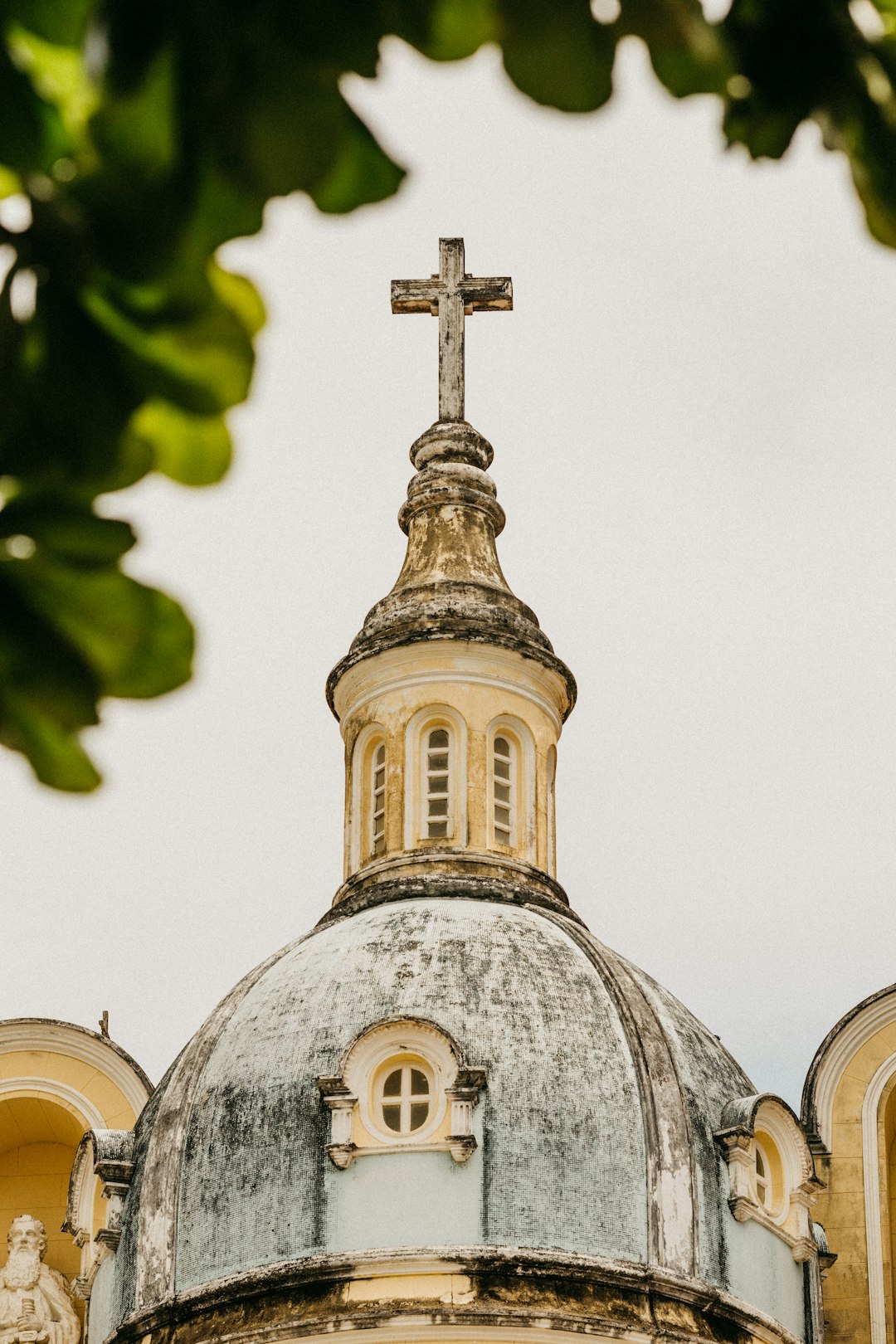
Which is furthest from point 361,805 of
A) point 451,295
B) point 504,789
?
point 451,295

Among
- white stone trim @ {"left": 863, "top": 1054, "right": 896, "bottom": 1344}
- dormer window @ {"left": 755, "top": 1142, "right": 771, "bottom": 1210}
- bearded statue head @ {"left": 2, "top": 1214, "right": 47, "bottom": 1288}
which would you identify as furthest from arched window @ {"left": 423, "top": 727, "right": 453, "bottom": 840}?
bearded statue head @ {"left": 2, "top": 1214, "right": 47, "bottom": 1288}

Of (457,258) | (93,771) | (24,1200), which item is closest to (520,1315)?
(24,1200)

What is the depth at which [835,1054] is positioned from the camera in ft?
67.5

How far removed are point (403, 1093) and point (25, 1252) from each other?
4.11 meters

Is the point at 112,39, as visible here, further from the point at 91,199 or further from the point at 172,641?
the point at 172,641

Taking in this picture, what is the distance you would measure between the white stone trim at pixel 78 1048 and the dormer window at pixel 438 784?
3.21m

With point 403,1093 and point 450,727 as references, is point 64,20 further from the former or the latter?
point 450,727

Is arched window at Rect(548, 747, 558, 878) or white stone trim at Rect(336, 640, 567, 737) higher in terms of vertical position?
white stone trim at Rect(336, 640, 567, 737)

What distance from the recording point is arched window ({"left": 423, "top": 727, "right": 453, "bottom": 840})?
2111 cm

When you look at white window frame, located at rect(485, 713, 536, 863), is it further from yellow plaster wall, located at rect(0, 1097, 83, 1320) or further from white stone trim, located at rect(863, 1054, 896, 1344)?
yellow plaster wall, located at rect(0, 1097, 83, 1320)

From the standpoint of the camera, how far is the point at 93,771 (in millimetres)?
2260

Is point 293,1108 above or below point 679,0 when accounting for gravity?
→ above

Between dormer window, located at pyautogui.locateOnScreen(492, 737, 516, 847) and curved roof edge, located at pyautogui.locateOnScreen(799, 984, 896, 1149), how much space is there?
3131mm

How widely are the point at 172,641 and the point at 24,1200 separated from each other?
20.1 m
